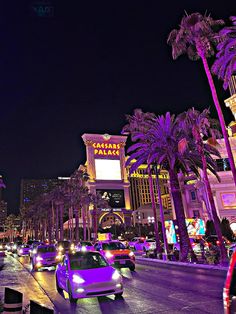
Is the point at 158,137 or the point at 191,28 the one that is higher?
the point at 191,28

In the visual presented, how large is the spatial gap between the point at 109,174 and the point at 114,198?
11258mm

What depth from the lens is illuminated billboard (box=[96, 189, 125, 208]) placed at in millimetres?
134750

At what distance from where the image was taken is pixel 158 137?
26203mm

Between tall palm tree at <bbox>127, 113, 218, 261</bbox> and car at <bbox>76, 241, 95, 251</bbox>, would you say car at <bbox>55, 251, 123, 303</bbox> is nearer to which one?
tall palm tree at <bbox>127, 113, 218, 261</bbox>

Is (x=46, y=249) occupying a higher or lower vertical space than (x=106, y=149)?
lower

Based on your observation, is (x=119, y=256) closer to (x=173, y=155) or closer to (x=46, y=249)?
(x=46, y=249)

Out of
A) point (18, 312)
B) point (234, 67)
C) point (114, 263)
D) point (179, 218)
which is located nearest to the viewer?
point (18, 312)

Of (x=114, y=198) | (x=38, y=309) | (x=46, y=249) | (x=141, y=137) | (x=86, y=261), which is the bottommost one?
(x=38, y=309)

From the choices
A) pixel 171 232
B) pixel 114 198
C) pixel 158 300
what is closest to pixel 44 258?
pixel 158 300

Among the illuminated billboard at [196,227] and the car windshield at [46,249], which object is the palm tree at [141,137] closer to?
the illuminated billboard at [196,227]

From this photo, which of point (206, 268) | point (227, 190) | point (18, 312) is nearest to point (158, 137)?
point (206, 268)

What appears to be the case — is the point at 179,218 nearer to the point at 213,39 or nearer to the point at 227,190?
the point at 213,39

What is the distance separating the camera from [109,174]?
141 meters

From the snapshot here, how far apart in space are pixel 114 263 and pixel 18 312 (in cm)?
1336
